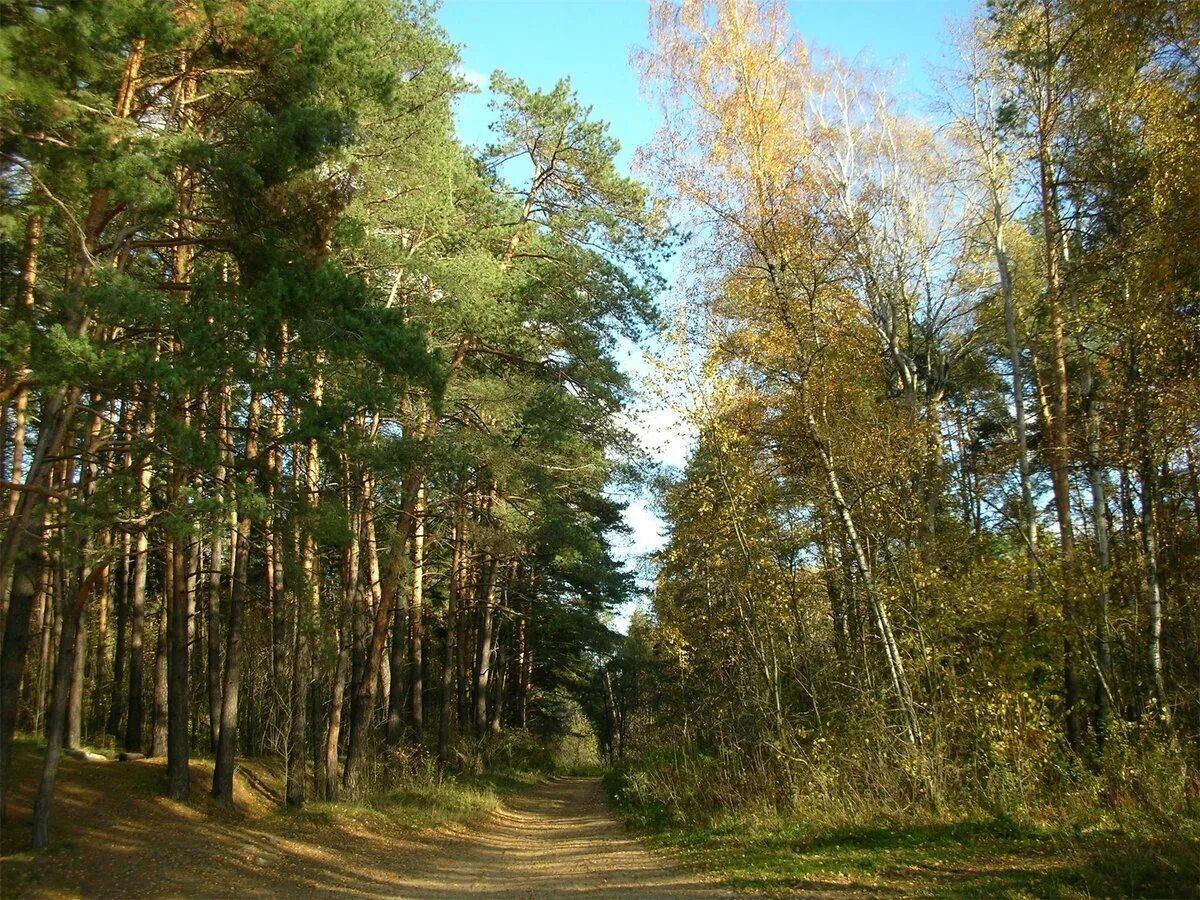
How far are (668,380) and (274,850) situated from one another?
8.43 metres

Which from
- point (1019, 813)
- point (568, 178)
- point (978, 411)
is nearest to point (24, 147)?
point (568, 178)

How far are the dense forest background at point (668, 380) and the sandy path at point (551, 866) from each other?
193cm

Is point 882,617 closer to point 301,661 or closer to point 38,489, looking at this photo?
point 301,661

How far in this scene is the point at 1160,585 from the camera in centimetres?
1172

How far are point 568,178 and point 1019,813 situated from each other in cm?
1207

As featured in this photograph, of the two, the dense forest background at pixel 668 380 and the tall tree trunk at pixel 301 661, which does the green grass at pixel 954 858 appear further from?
the tall tree trunk at pixel 301 661

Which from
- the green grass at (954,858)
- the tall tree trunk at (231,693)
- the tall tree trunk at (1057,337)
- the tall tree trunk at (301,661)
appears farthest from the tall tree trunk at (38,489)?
the tall tree trunk at (1057,337)

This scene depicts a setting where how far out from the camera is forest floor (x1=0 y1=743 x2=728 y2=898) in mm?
8938

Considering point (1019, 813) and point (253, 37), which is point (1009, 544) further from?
point (253, 37)

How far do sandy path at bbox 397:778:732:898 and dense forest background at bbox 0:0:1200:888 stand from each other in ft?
6.33

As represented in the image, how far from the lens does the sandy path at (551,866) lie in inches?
352

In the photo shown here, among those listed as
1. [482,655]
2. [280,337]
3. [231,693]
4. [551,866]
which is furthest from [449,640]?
[280,337]

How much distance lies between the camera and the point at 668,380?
12664 millimetres

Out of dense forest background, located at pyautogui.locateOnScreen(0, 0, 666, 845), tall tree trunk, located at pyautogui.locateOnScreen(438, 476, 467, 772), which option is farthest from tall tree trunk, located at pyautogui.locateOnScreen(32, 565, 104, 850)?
tall tree trunk, located at pyautogui.locateOnScreen(438, 476, 467, 772)
